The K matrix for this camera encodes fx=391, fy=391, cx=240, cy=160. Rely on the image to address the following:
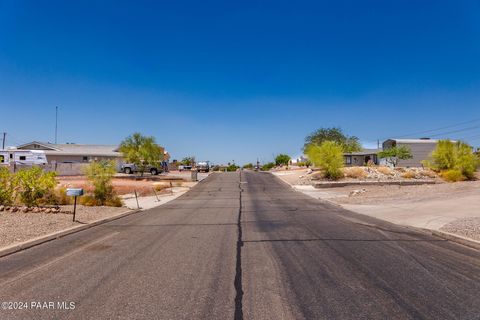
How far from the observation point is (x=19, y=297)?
5742mm

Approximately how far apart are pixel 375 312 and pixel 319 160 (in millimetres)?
36939

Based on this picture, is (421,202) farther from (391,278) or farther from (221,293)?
(221,293)

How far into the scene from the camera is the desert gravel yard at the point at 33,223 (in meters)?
10.6

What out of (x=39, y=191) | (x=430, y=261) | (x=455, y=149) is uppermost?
(x=455, y=149)

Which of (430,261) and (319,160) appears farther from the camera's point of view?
(319,160)

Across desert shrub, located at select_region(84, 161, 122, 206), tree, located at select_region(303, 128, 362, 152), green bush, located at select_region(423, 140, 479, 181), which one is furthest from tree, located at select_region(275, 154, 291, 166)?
desert shrub, located at select_region(84, 161, 122, 206)

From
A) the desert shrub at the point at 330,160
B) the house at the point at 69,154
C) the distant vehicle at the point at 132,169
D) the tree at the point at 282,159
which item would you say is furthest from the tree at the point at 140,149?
the tree at the point at 282,159

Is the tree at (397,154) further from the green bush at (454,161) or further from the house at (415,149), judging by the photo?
the green bush at (454,161)

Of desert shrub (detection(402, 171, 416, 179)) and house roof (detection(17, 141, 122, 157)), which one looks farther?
house roof (detection(17, 141, 122, 157))

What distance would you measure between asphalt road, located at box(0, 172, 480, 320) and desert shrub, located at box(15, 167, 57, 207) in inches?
227

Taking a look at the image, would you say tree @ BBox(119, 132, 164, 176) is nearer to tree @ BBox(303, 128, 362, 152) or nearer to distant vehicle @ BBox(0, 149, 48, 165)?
distant vehicle @ BBox(0, 149, 48, 165)

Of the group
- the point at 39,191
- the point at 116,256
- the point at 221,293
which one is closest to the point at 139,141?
the point at 39,191

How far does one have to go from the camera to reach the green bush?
3606 cm

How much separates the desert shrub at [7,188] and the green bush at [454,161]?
3419 centimetres
